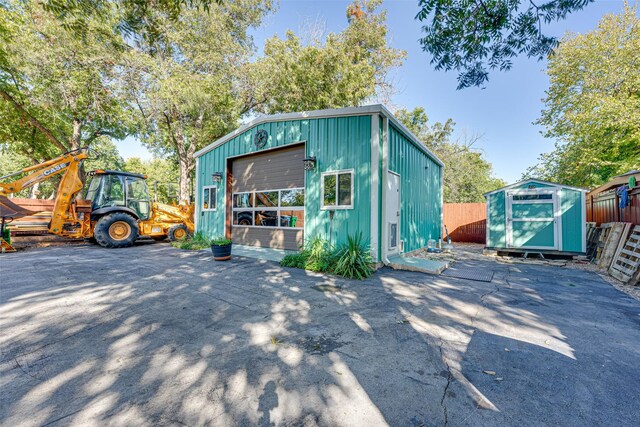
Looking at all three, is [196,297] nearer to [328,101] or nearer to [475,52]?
[475,52]

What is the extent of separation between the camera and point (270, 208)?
7.48 metres

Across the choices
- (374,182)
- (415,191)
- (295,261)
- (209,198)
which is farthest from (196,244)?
(415,191)

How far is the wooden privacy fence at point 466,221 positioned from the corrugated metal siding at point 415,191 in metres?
3.10

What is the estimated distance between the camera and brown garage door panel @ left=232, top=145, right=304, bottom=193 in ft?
22.6

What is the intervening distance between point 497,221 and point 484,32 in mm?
5872

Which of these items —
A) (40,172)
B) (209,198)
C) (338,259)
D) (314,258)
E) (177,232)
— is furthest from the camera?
(177,232)

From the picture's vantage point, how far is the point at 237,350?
2.20 m

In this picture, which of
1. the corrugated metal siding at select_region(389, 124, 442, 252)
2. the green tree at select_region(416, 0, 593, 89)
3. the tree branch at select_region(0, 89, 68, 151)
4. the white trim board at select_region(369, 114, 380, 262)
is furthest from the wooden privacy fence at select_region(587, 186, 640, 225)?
the tree branch at select_region(0, 89, 68, 151)

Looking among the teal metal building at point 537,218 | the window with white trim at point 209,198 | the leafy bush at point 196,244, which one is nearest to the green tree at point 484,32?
the teal metal building at point 537,218

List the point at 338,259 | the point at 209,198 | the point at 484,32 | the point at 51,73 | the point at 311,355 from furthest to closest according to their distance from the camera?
1. the point at 51,73
2. the point at 209,198
3. the point at 338,259
4. the point at 484,32
5. the point at 311,355

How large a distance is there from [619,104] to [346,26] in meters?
12.7

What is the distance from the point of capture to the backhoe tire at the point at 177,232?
31.3ft

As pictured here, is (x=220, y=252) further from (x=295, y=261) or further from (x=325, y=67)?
(x=325, y=67)

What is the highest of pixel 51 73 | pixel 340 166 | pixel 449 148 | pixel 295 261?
pixel 51 73
